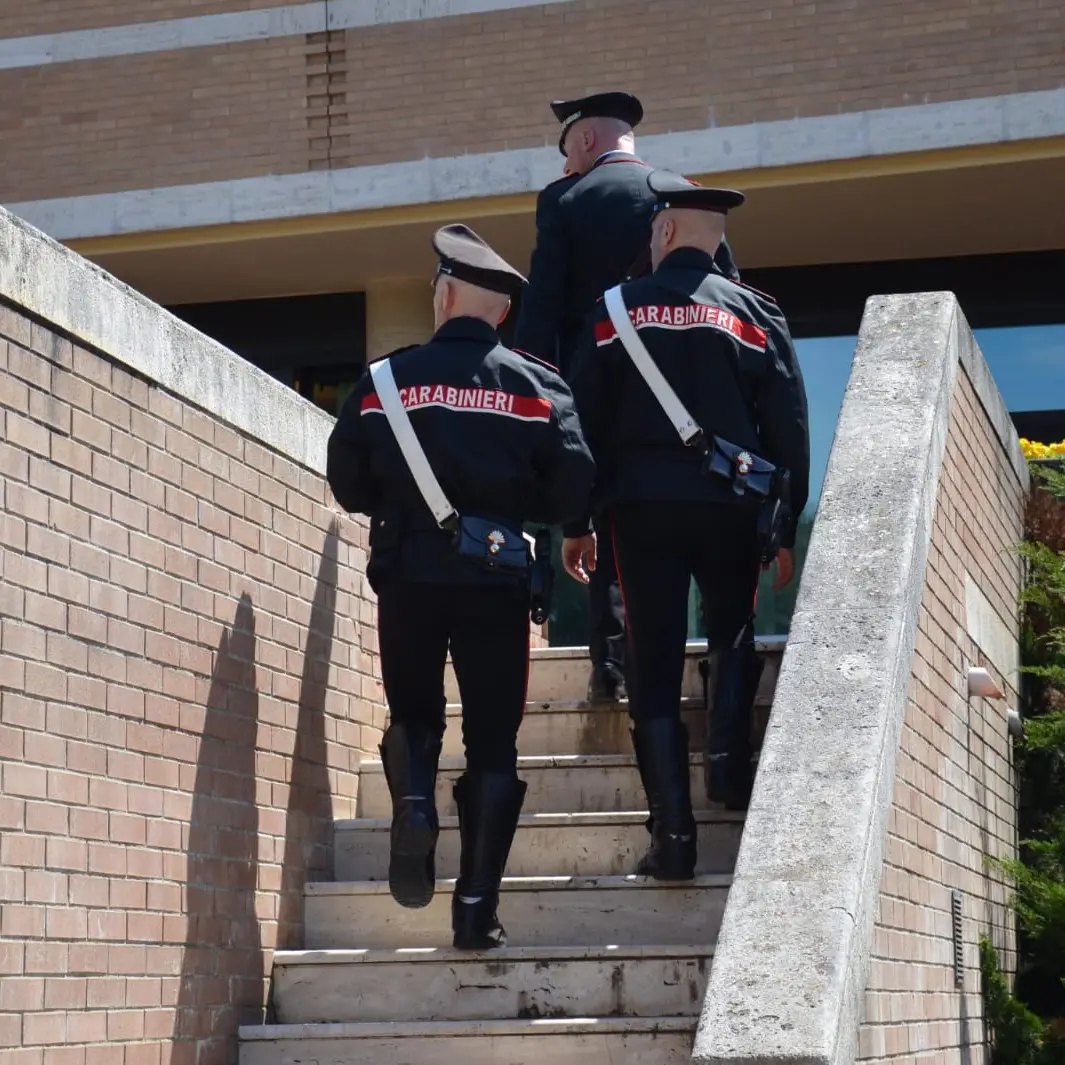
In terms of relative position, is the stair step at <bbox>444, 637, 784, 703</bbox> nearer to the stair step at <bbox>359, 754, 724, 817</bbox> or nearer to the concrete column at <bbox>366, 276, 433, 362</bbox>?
the stair step at <bbox>359, 754, 724, 817</bbox>

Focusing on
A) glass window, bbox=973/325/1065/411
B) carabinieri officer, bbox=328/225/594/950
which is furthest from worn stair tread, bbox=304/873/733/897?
glass window, bbox=973/325/1065/411

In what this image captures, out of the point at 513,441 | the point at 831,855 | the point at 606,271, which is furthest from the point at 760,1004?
the point at 606,271

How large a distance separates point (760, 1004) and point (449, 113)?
864 cm

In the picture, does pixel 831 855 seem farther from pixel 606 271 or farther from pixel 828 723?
pixel 606 271

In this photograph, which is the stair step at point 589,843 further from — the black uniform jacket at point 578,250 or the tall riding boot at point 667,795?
the black uniform jacket at point 578,250

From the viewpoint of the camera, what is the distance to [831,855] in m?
4.28

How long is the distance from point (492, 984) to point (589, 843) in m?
0.65

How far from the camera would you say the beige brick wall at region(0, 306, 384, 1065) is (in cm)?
456

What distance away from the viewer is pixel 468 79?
38.7ft

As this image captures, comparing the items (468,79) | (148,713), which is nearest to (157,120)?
(468,79)

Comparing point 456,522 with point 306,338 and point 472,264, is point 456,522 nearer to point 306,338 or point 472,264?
point 472,264

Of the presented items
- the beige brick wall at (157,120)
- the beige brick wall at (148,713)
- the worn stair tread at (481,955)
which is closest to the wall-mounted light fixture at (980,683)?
the worn stair tread at (481,955)

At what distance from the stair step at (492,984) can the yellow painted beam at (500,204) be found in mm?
6745

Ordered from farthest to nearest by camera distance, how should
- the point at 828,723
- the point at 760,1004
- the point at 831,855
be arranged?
the point at 828,723, the point at 831,855, the point at 760,1004
